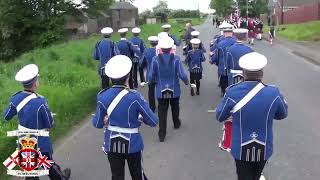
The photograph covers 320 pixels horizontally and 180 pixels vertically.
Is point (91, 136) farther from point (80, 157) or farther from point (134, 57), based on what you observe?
point (134, 57)

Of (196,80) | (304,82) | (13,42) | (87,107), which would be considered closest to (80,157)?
(87,107)

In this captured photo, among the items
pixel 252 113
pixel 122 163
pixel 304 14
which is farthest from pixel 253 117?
pixel 304 14

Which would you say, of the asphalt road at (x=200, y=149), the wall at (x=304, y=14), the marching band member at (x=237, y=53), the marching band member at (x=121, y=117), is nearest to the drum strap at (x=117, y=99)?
the marching band member at (x=121, y=117)

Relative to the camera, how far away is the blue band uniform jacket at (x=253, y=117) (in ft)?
18.4

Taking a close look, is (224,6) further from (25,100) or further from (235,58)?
(25,100)

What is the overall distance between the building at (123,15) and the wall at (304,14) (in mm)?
23568

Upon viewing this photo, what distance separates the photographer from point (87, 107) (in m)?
14.3

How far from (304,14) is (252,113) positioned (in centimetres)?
5128

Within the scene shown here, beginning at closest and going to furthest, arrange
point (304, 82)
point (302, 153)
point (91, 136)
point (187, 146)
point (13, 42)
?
point (302, 153)
point (187, 146)
point (91, 136)
point (304, 82)
point (13, 42)

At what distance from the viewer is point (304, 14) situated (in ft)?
179

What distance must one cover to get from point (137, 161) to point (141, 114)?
54 centimetres

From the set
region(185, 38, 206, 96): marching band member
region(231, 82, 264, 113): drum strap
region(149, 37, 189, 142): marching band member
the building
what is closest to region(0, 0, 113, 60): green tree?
the building

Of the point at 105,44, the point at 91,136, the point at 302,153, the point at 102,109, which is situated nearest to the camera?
the point at 102,109

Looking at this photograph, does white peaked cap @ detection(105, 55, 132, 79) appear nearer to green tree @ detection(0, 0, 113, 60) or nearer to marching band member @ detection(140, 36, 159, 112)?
marching band member @ detection(140, 36, 159, 112)
